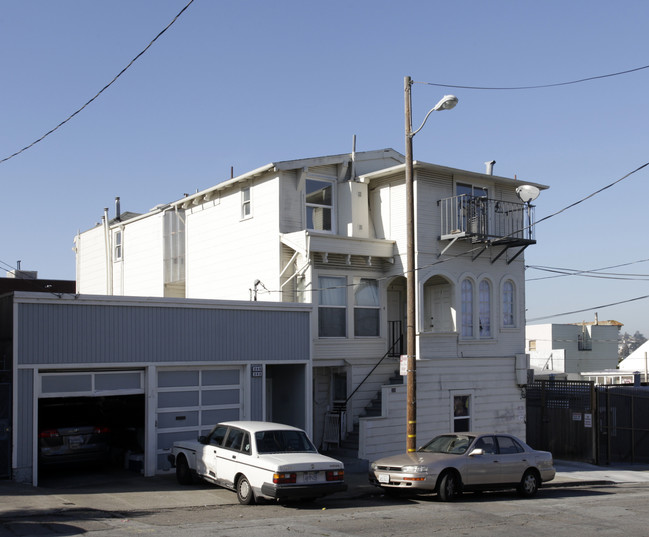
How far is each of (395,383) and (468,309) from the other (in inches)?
130

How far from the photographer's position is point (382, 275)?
23.0m

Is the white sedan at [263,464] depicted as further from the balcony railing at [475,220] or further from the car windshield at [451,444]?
the balcony railing at [475,220]

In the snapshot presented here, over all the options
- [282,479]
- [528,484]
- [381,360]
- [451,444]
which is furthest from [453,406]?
[282,479]

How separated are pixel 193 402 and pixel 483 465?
274 inches

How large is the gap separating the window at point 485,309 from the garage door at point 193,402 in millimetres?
8835

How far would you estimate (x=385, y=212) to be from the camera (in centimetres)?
2316

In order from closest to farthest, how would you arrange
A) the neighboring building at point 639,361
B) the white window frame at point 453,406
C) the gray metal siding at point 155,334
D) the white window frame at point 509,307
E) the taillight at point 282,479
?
the taillight at point 282,479, the gray metal siding at point 155,334, the white window frame at point 453,406, the white window frame at point 509,307, the neighboring building at point 639,361

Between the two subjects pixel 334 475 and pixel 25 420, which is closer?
pixel 334 475

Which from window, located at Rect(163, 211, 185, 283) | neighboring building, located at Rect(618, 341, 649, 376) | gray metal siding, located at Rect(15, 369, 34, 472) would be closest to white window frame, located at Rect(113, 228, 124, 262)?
window, located at Rect(163, 211, 185, 283)

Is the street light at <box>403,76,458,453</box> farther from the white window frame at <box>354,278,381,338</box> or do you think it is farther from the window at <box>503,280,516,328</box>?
the window at <box>503,280,516,328</box>

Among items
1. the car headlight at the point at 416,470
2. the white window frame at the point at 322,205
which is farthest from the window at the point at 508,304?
the car headlight at the point at 416,470

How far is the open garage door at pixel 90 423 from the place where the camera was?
16438 millimetres

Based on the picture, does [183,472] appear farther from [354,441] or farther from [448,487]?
[354,441]

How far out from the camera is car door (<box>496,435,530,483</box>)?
15945 mm
